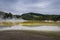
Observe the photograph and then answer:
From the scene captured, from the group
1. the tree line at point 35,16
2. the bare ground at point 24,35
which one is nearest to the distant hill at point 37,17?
the tree line at point 35,16

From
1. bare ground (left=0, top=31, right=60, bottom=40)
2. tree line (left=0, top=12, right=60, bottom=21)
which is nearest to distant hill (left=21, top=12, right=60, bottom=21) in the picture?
tree line (left=0, top=12, right=60, bottom=21)

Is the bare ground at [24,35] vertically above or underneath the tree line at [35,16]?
underneath

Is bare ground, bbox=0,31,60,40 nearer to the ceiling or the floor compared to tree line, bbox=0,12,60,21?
nearer to the floor

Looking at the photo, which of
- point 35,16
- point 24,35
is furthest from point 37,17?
point 24,35

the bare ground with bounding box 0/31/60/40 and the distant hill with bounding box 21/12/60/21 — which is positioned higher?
the distant hill with bounding box 21/12/60/21

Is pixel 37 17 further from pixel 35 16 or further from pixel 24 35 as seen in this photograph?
pixel 24 35

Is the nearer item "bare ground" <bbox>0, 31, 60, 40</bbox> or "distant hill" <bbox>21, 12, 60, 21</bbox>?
"bare ground" <bbox>0, 31, 60, 40</bbox>

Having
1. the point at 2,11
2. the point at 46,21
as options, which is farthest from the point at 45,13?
the point at 2,11

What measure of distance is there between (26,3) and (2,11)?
2.45ft

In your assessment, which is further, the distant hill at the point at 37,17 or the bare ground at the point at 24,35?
the distant hill at the point at 37,17

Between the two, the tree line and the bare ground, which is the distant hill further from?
the bare ground

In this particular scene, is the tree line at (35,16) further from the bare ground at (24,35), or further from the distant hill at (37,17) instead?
the bare ground at (24,35)

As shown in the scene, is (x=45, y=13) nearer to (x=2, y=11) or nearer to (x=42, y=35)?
(x=42, y=35)

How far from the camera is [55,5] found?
3.83 meters
